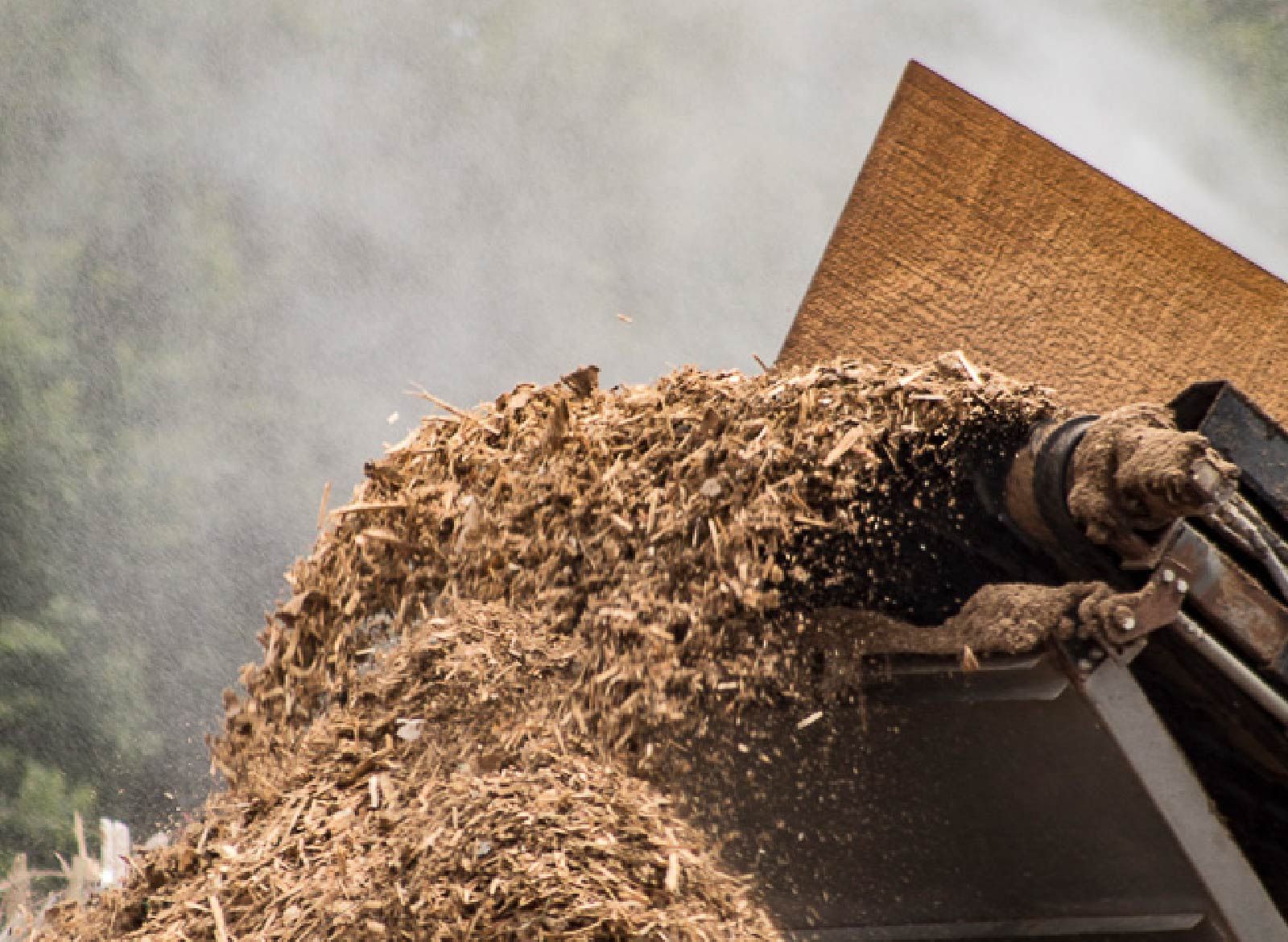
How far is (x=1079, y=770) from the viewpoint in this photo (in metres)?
1.93

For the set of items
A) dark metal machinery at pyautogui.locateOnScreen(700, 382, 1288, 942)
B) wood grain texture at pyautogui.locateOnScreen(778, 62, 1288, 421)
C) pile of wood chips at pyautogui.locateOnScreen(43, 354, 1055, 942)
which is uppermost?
wood grain texture at pyautogui.locateOnScreen(778, 62, 1288, 421)

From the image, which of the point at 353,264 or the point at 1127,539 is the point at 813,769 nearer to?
the point at 1127,539

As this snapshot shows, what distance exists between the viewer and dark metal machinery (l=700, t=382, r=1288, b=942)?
1.64 metres

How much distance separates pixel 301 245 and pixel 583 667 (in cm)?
278

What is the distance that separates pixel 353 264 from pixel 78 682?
6.03 ft

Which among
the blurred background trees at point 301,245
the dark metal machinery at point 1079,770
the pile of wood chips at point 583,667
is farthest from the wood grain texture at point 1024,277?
the blurred background trees at point 301,245

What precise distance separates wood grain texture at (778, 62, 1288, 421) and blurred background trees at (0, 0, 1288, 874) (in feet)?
5.05

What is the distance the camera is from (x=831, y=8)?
4.49m

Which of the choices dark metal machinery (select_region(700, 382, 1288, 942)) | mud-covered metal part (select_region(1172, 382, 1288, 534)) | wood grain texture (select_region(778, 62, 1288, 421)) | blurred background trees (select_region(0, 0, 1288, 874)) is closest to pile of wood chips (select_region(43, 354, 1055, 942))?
dark metal machinery (select_region(700, 382, 1288, 942))

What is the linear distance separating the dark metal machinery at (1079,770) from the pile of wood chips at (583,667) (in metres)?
0.15

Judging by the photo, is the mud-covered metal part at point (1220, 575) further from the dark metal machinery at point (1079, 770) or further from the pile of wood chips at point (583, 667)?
the pile of wood chips at point (583, 667)

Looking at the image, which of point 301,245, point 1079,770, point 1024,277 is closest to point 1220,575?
point 1079,770

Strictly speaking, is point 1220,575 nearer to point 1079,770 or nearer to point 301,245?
point 1079,770

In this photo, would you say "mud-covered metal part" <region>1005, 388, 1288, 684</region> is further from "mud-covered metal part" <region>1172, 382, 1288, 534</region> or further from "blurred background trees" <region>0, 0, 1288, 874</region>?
"blurred background trees" <region>0, 0, 1288, 874</region>
